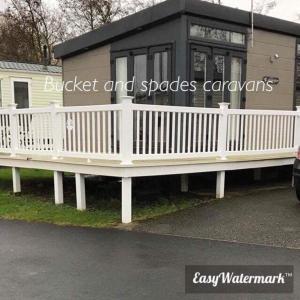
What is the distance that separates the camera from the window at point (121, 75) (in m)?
9.90

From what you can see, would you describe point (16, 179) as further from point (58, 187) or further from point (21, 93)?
point (21, 93)

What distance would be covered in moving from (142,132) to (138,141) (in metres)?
0.65

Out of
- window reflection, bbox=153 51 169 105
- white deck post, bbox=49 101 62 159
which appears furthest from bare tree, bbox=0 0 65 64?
white deck post, bbox=49 101 62 159

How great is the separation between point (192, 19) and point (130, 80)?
2.02 metres

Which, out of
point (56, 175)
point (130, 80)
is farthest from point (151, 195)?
point (130, 80)

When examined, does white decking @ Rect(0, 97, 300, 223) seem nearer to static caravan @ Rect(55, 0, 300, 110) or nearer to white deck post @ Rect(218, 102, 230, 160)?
white deck post @ Rect(218, 102, 230, 160)

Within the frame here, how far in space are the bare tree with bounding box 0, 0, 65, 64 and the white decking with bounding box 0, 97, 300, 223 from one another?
22.4 metres

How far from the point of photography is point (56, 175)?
25.8ft

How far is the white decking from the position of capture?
666 cm

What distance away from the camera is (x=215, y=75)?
9297 mm

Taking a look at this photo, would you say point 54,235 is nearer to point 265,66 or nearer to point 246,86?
point 246,86
